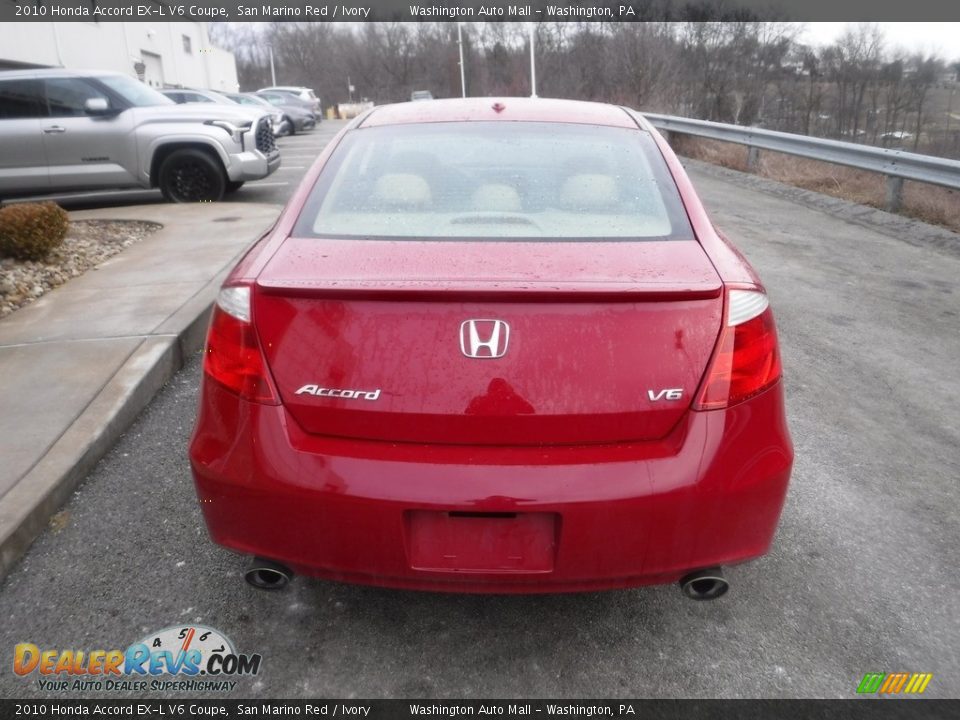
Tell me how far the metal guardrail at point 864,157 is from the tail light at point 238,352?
8.11 metres

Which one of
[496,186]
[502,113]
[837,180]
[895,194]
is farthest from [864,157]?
[496,186]

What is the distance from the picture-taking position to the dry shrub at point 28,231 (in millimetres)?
6320

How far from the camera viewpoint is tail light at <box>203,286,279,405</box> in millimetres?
2076

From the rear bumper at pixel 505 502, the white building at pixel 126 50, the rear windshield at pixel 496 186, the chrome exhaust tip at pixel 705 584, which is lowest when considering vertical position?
the chrome exhaust tip at pixel 705 584

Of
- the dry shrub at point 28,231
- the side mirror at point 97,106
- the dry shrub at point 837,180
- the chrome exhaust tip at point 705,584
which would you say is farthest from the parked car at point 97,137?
the chrome exhaust tip at point 705,584

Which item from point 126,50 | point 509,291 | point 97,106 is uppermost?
point 126,50

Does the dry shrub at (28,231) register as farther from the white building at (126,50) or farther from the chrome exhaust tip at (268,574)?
Result: the white building at (126,50)

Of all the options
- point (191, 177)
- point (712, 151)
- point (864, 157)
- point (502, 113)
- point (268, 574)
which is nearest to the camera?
point (268, 574)

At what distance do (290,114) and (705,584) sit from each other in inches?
1094

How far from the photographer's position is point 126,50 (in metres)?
30.5

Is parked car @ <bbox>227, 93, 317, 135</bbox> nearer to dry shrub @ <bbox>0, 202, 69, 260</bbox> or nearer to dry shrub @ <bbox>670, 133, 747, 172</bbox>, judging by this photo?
dry shrub @ <bbox>670, 133, 747, 172</bbox>

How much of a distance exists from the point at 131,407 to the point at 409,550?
247 centimetres

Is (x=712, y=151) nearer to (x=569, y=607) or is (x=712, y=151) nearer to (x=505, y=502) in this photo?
(x=569, y=607)

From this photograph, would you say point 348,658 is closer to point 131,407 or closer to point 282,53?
point 131,407
